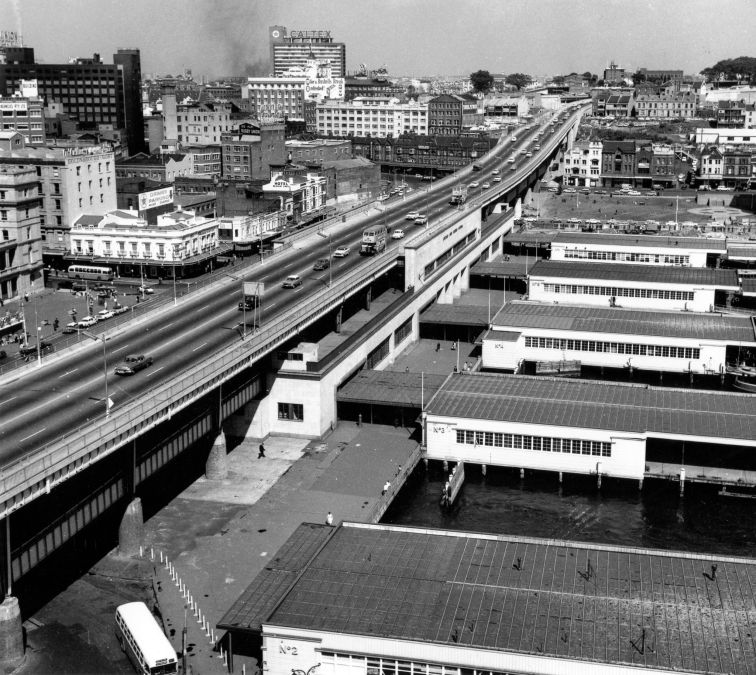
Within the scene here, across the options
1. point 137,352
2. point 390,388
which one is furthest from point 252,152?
point 137,352

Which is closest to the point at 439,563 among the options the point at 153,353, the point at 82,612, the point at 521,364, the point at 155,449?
the point at 82,612

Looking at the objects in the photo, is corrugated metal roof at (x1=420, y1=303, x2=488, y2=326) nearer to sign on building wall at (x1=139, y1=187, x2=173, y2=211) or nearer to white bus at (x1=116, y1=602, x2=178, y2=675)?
sign on building wall at (x1=139, y1=187, x2=173, y2=211)

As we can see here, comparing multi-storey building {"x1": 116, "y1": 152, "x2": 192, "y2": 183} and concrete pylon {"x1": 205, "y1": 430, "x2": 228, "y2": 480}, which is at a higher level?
multi-storey building {"x1": 116, "y1": 152, "x2": 192, "y2": 183}

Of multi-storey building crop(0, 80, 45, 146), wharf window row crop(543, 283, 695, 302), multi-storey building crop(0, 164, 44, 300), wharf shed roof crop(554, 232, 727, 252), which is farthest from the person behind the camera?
multi-storey building crop(0, 80, 45, 146)

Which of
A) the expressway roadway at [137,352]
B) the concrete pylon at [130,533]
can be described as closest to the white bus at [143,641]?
the concrete pylon at [130,533]

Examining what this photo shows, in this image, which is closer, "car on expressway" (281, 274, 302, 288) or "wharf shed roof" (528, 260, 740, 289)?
"car on expressway" (281, 274, 302, 288)

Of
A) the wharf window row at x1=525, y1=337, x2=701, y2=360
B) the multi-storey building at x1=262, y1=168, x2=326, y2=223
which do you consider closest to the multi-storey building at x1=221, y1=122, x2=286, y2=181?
the multi-storey building at x1=262, y1=168, x2=326, y2=223

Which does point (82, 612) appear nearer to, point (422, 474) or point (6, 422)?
point (6, 422)

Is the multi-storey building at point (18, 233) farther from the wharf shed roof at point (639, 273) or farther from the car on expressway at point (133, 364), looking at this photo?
the wharf shed roof at point (639, 273)

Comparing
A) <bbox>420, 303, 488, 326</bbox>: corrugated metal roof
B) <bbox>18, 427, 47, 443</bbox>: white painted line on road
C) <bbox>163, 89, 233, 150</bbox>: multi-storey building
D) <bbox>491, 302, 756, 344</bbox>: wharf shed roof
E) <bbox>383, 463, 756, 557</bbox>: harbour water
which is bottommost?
<bbox>383, 463, 756, 557</bbox>: harbour water
